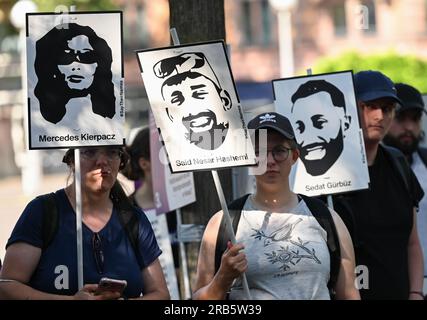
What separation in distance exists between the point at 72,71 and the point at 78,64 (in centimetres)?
4

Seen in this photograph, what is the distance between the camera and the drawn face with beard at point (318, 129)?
635 cm

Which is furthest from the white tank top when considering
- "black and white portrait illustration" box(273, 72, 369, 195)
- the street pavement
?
the street pavement

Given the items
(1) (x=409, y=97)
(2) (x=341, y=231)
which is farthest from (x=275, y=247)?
(1) (x=409, y=97)

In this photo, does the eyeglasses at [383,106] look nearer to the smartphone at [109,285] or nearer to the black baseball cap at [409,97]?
the black baseball cap at [409,97]

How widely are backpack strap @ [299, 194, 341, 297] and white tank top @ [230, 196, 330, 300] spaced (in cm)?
4

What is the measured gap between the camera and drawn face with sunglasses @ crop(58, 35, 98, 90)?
5.55m

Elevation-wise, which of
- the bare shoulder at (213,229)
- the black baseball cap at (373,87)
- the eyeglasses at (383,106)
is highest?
the black baseball cap at (373,87)

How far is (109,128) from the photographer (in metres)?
5.52

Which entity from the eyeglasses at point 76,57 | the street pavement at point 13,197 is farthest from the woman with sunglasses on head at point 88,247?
the street pavement at point 13,197

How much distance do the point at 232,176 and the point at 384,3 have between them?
36401 mm

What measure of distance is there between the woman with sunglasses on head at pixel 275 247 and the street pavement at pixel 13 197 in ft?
42.1
